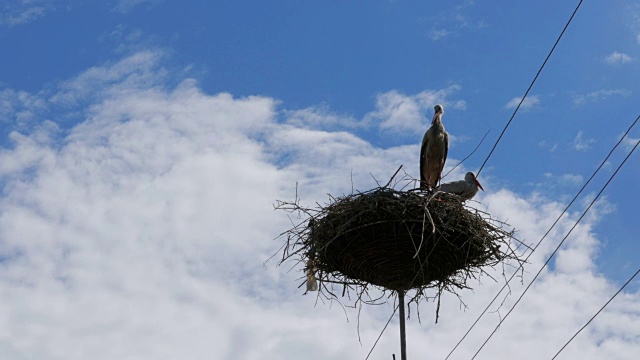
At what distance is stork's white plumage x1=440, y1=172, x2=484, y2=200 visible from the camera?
9.12 meters

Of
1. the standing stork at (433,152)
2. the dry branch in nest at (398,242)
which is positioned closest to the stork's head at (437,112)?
the standing stork at (433,152)

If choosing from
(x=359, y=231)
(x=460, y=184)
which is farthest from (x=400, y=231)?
(x=460, y=184)

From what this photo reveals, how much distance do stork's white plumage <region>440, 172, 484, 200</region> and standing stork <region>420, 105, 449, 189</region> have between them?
72 centimetres

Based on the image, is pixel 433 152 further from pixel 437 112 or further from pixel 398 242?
pixel 398 242

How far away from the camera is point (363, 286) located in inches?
294

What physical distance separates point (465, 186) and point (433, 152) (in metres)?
1.03

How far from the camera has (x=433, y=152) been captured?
33.5ft

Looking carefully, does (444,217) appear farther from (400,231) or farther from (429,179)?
(429,179)

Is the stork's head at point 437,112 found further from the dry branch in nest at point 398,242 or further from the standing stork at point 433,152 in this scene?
the dry branch in nest at point 398,242

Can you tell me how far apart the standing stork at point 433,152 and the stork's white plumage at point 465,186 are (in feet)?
2.35

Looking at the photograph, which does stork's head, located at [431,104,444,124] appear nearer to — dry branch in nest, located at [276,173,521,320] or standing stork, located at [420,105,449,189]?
standing stork, located at [420,105,449,189]

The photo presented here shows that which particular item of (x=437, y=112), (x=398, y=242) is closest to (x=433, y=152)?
(x=437, y=112)

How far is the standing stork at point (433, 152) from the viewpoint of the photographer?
401 inches

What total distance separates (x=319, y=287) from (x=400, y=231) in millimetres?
863
